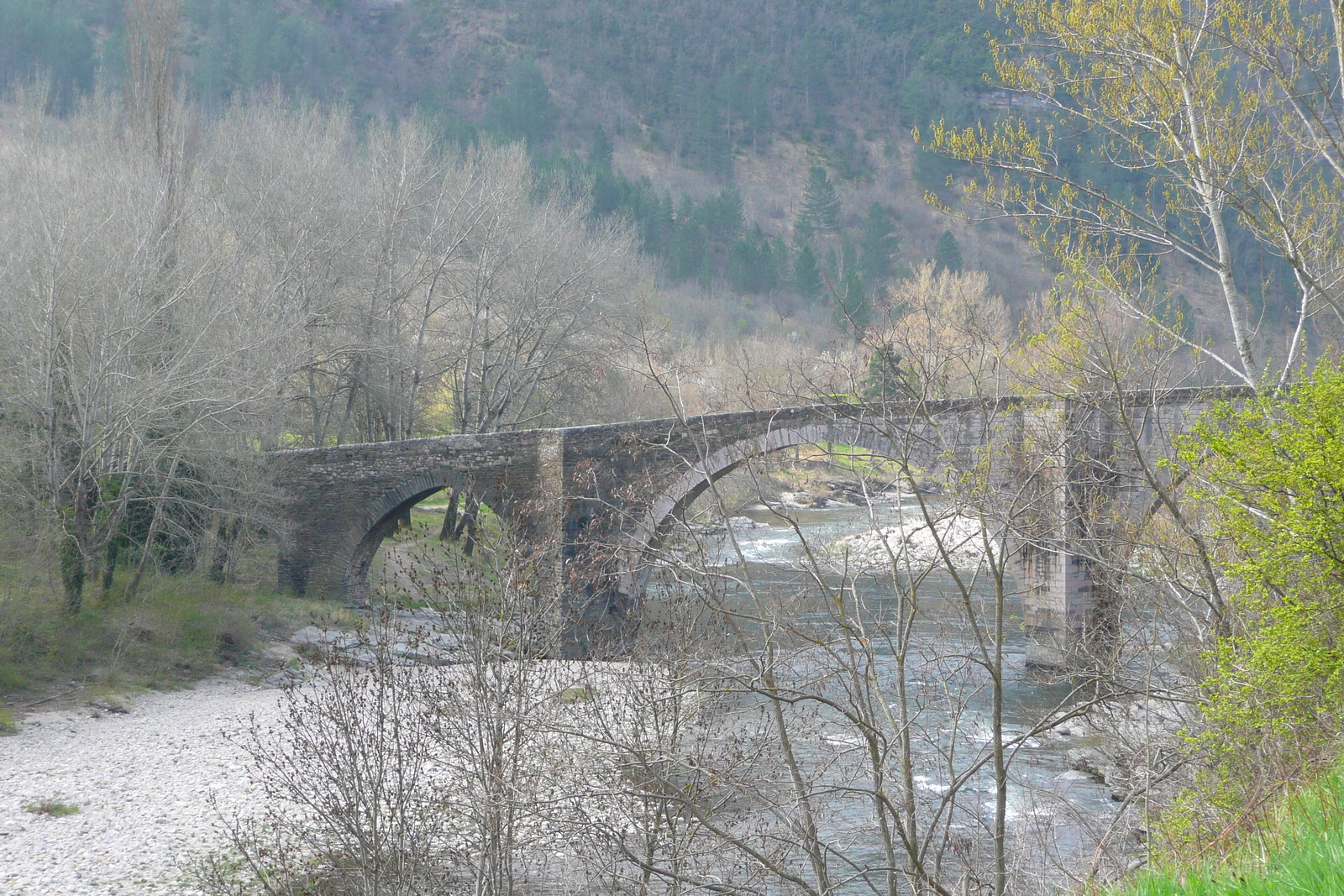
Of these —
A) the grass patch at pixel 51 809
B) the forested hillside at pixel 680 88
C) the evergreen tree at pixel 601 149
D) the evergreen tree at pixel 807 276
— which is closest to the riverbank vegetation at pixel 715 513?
the grass patch at pixel 51 809

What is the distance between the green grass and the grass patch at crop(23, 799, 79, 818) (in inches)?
325

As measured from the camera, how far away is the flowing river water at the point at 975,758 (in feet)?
19.2

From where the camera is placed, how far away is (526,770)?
6547 mm

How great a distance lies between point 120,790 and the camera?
9.35m

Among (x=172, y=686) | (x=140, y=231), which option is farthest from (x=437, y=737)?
Answer: (x=140, y=231)

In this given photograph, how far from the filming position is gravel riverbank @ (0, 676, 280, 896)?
7.72 meters

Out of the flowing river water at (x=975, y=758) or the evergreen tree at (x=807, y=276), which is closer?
the flowing river water at (x=975, y=758)

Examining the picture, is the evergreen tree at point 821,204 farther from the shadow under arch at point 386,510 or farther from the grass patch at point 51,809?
the grass patch at point 51,809

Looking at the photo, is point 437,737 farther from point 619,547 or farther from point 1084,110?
point 1084,110

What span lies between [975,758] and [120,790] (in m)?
7.08

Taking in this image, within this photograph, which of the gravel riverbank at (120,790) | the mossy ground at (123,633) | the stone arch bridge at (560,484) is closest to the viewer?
the gravel riverbank at (120,790)

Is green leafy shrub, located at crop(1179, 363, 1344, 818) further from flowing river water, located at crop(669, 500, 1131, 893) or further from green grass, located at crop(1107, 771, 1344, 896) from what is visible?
flowing river water, located at crop(669, 500, 1131, 893)

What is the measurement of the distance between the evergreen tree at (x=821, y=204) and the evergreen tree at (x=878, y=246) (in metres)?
4.48

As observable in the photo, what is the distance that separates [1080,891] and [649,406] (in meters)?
21.4
